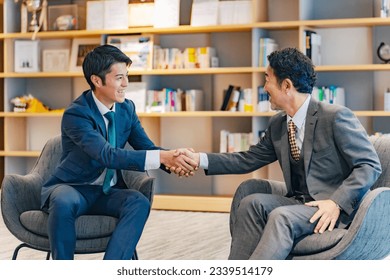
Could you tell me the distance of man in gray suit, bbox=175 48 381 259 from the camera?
3.38 meters

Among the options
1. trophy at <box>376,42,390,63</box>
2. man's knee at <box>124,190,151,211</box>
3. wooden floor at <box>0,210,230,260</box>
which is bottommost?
wooden floor at <box>0,210,230,260</box>

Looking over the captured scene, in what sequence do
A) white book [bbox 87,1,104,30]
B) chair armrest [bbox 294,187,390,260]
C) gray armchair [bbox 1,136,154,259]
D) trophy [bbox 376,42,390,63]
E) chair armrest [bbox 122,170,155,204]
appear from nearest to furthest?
chair armrest [bbox 294,187,390,260] < gray armchair [bbox 1,136,154,259] < chair armrest [bbox 122,170,155,204] < trophy [bbox 376,42,390,63] < white book [bbox 87,1,104,30]

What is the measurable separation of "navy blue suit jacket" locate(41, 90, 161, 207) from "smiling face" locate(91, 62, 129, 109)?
0.18 feet

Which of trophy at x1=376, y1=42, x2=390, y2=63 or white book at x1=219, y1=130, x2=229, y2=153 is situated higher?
trophy at x1=376, y1=42, x2=390, y2=63

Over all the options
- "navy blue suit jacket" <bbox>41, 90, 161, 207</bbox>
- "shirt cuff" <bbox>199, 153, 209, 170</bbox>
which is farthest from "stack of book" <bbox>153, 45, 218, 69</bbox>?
"shirt cuff" <bbox>199, 153, 209, 170</bbox>

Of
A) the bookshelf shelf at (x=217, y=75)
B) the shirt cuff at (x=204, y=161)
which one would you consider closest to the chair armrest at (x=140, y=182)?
the shirt cuff at (x=204, y=161)

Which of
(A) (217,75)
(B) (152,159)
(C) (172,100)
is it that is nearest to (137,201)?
A: (B) (152,159)

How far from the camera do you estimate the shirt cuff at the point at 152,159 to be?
3908 millimetres

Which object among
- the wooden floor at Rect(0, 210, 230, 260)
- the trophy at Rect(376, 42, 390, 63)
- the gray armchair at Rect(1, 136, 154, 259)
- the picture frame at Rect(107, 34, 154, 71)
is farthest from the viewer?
the picture frame at Rect(107, 34, 154, 71)

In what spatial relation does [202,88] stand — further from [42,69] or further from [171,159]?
[171,159]

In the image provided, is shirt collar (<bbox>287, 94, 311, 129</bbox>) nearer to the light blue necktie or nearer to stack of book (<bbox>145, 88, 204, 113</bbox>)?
the light blue necktie

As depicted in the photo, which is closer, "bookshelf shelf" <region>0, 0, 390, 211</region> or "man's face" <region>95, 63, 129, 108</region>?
"man's face" <region>95, 63, 129, 108</region>

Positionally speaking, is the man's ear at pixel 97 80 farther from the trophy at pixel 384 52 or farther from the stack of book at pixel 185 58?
the trophy at pixel 384 52

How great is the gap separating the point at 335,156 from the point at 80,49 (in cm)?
490
